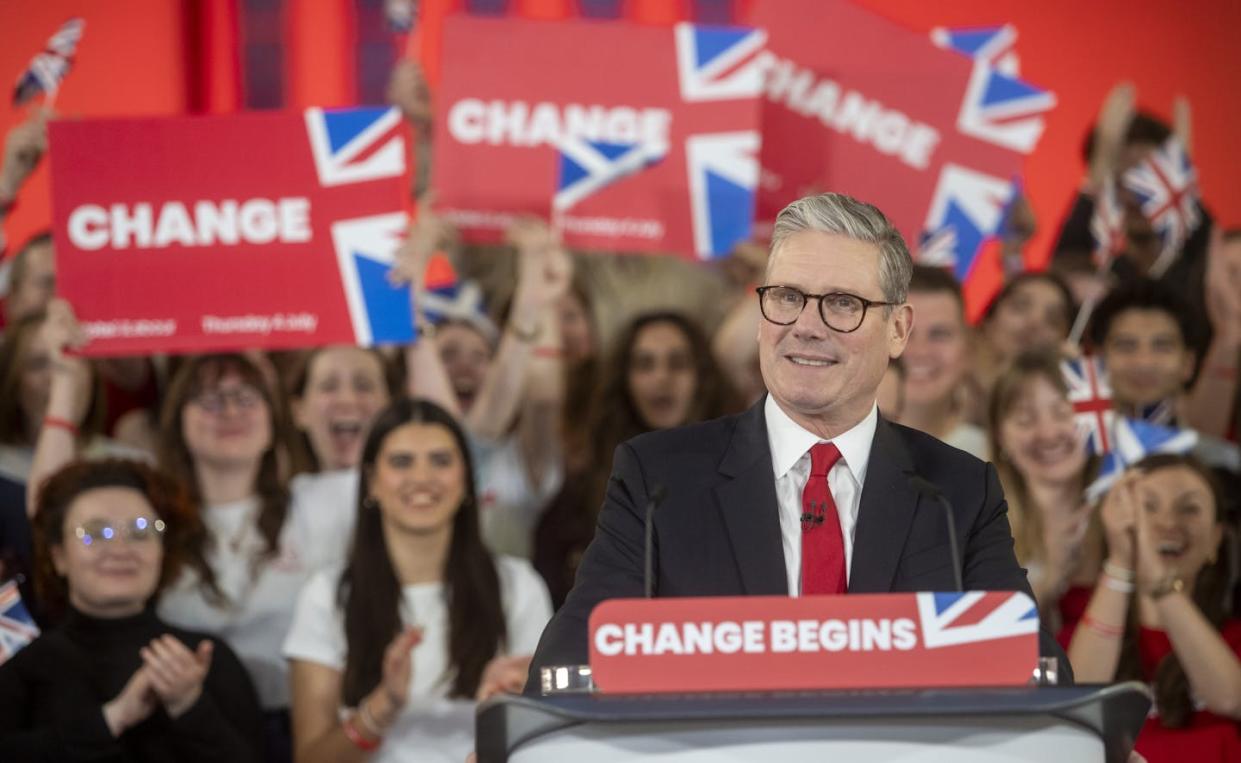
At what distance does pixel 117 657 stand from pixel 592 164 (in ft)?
5.98

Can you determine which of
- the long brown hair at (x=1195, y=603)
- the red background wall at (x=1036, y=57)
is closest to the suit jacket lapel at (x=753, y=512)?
the long brown hair at (x=1195, y=603)

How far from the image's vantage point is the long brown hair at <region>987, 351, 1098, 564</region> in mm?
4141

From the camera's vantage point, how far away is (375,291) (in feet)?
13.6

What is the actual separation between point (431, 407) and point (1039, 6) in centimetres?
285

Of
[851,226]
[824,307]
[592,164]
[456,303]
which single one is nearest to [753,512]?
[824,307]

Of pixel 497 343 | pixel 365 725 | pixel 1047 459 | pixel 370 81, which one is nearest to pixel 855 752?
pixel 365 725

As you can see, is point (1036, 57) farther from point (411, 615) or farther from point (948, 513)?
point (948, 513)

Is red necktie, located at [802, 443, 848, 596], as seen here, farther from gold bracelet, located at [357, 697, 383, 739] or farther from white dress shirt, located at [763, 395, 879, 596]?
gold bracelet, located at [357, 697, 383, 739]

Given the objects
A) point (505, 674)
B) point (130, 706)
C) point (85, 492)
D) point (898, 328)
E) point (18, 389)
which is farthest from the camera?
point (18, 389)

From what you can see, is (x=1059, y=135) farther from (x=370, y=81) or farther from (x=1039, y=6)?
(x=370, y=81)

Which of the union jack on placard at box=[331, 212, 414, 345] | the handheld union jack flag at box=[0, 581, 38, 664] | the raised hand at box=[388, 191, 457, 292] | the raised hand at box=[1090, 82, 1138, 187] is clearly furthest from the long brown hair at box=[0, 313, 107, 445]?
the raised hand at box=[1090, 82, 1138, 187]

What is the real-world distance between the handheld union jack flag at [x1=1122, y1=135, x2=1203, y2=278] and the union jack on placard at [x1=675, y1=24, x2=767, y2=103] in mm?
1321

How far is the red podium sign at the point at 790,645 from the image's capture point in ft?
5.25

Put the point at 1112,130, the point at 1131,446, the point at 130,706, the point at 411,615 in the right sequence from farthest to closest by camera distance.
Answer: the point at 1112,130, the point at 1131,446, the point at 411,615, the point at 130,706
